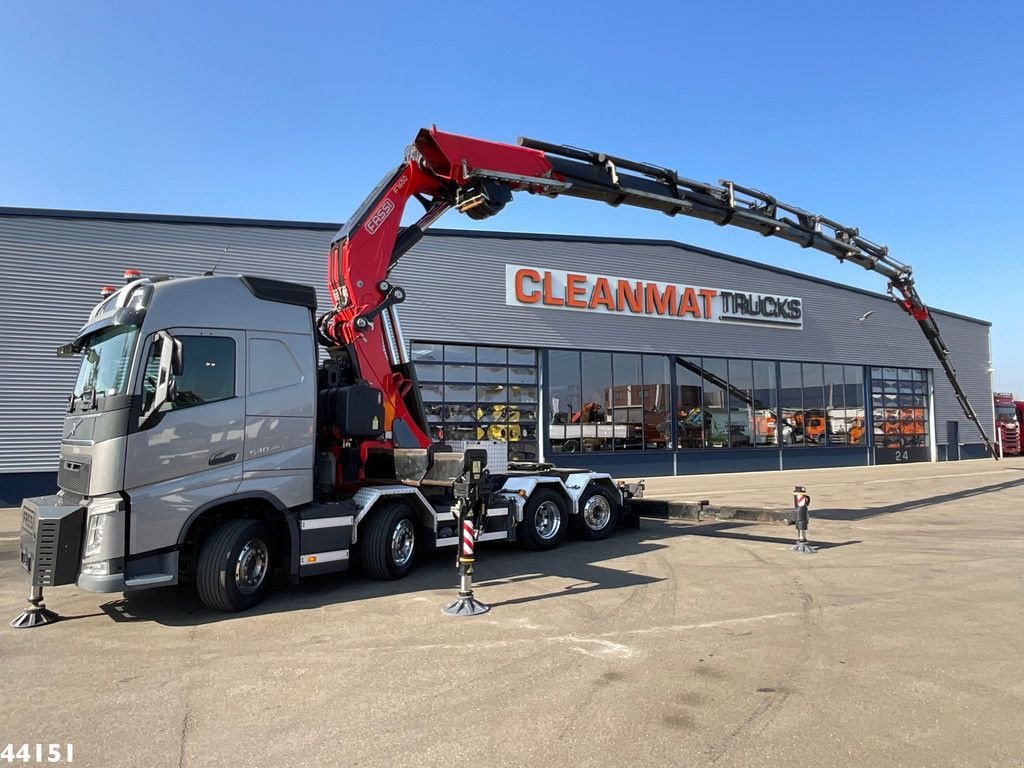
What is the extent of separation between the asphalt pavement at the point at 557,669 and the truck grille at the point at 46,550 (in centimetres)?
57

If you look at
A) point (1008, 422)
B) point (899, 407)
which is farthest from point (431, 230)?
point (1008, 422)

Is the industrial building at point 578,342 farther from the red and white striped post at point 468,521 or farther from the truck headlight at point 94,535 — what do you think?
the red and white striped post at point 468,521

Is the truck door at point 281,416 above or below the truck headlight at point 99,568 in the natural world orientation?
above

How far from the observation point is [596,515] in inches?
442

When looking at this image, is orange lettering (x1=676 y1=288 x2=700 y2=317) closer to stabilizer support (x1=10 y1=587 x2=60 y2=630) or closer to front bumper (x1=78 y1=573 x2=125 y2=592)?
front bumper (x1=78 y1=573 x2=125 y2=592)

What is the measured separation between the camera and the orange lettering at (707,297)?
26.6 meters

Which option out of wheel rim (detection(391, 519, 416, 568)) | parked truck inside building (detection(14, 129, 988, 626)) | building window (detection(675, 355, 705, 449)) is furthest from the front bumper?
building window (detection(675, 355, 705, 449))

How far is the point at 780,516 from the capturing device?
37.6 ft

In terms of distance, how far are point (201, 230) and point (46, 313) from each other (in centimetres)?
435

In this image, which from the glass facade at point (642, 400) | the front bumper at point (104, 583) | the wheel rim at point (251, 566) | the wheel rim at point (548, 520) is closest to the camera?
the front bumper at point (104, 583)

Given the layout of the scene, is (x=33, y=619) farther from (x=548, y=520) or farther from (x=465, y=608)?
(x=548, y=520)

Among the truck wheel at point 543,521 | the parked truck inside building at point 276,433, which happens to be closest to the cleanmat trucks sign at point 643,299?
the parked truck inside building at point 276,433

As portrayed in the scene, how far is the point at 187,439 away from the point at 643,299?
2043 cm

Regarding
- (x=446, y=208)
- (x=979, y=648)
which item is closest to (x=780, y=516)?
(x=979, y=648)
